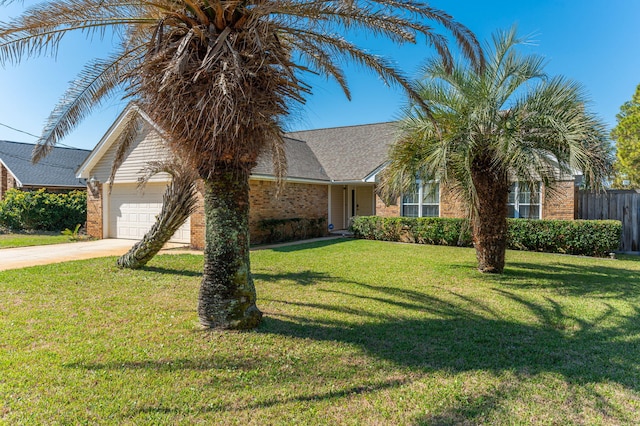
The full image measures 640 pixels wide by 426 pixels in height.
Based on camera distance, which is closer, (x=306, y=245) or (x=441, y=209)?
(x=306, y=245)

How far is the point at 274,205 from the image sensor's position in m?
15.9

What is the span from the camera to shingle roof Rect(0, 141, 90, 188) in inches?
867

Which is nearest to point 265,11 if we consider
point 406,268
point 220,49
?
point 220,49

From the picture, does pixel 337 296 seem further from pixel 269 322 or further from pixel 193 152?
pixel 193 152

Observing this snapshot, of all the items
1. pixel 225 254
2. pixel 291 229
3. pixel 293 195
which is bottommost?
pixel 291 229

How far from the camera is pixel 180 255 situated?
1205 centimetres

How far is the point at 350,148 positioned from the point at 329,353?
56.7 ft

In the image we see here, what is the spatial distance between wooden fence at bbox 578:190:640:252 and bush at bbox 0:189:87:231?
23387 mm

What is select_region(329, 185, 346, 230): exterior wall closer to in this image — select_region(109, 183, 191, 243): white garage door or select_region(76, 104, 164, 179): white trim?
select_region(109, 183, 191, 243): white garage door

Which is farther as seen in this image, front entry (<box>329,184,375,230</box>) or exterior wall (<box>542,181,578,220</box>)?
front entry (<box>329,184,375,230</box>)

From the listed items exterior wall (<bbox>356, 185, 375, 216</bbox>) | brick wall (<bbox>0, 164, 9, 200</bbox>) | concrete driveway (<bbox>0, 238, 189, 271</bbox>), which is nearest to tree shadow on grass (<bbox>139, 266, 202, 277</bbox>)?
concrete driveway (<bbox>0, 238, 189, 271</bbox>)

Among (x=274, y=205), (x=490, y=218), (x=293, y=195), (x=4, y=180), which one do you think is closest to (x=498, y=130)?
(x=490, y=218)

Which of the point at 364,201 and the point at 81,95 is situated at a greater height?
the point at 81,95

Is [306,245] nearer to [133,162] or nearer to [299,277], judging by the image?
[299,277]
